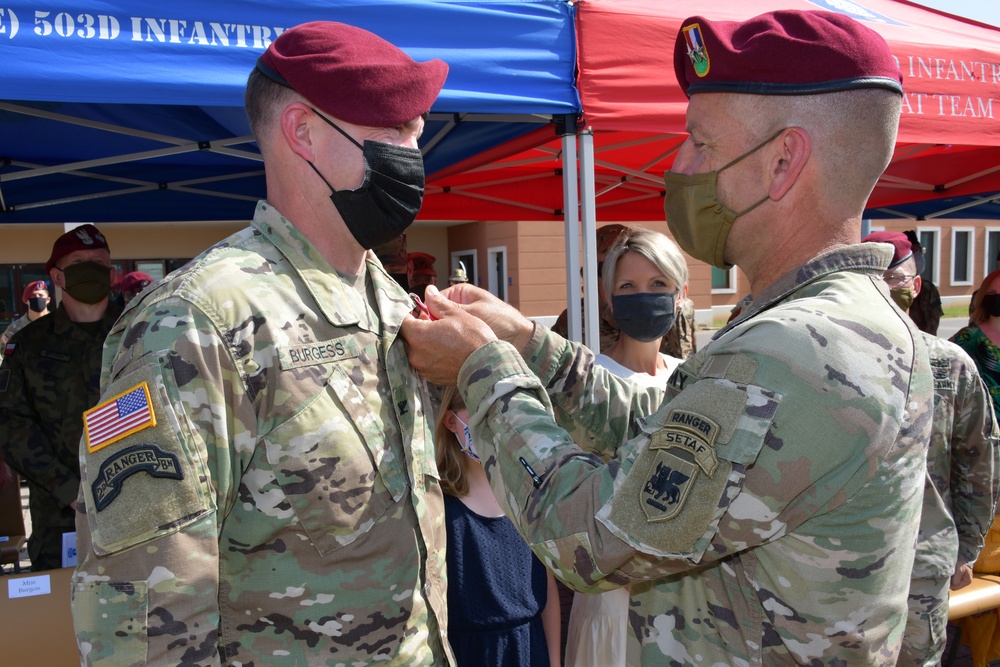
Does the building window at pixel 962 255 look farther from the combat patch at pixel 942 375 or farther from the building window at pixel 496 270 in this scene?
the combat patch at pixel 942 375

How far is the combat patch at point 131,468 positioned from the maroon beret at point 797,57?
1.19m

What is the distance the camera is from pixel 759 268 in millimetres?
1504

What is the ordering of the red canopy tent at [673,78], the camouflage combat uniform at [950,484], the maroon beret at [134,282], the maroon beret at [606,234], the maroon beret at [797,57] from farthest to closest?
1. the maroon beret at [134,282]
2. the maroon beret at [606,234]
3. the red canopy tent at [673,78]
4. the camouflage combat uniform at [950,484]
5. the maroon beret at [797,57]

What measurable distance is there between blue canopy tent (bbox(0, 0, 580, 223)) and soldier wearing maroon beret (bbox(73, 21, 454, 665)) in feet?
3.17

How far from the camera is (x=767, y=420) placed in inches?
45.0

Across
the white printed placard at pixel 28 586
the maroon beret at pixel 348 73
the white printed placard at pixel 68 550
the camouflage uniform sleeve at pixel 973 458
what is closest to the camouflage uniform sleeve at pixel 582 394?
the maroon beret at pixel 348 73

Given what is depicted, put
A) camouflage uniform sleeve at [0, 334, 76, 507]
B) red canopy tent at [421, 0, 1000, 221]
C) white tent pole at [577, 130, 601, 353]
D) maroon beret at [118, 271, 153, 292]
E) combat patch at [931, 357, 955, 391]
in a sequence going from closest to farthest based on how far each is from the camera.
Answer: combat patch at [931, 357, 955, 391]
red canopy tent at [421, 0, 1000, 221]
white tent pole at [577, 130, 601, 353]
camouflage uniform sleeve at [0, 334, 76, 507]
maroon beret at [118, 271, 153, 292]

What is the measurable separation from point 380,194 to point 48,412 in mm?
3215

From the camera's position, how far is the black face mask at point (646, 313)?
3039mm

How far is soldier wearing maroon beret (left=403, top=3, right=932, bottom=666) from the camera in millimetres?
1161

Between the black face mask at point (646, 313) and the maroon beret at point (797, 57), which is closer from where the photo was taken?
the maroon beret at point (797, 57)

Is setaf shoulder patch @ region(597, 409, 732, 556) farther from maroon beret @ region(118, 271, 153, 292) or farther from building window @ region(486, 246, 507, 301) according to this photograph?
building window @ region(486, 246, 507, 301)

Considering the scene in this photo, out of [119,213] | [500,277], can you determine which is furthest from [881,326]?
[500,277]

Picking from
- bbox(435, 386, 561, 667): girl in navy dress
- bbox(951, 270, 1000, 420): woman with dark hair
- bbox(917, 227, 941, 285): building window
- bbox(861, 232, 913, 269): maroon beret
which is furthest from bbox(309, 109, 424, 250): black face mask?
bbox(917, 227, 941, 285): building window
